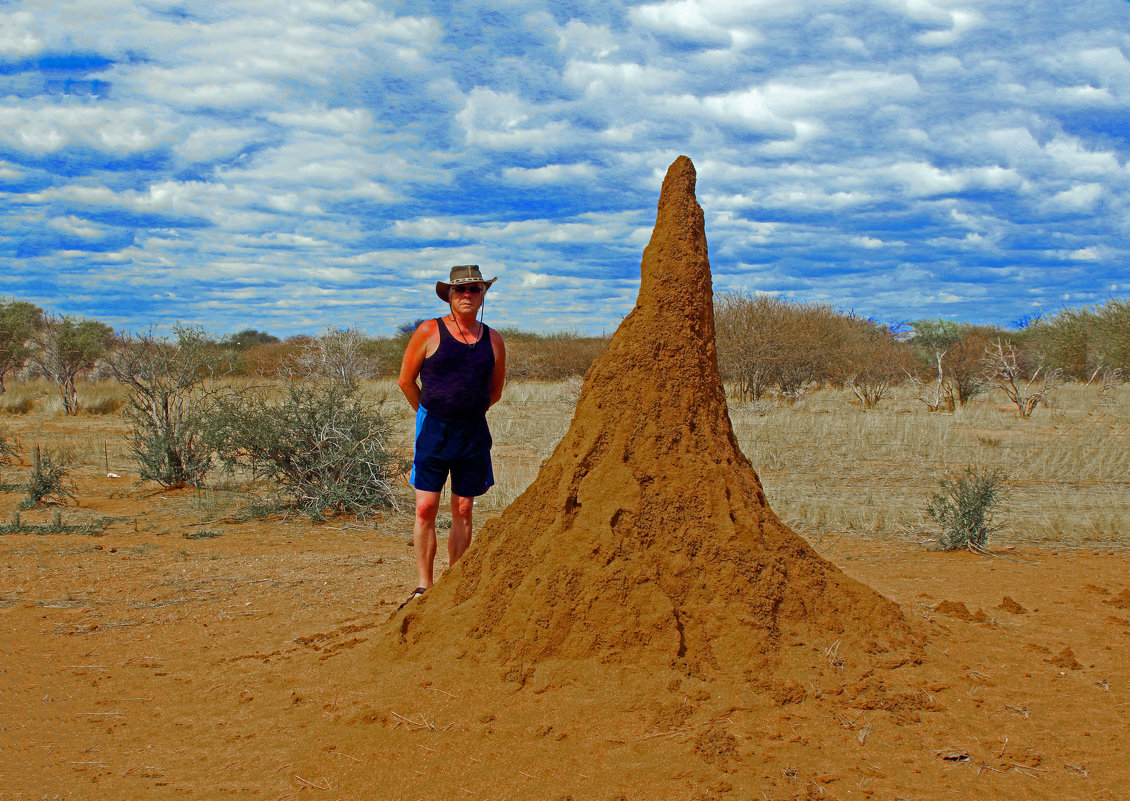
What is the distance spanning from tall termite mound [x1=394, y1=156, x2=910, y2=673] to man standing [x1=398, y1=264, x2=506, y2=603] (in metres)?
0.56

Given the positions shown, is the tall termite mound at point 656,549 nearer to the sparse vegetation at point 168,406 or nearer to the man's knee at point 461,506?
the man's knee at point 461,506

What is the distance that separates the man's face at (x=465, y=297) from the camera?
4129 mm

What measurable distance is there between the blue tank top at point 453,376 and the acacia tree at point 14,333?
24.6 metres

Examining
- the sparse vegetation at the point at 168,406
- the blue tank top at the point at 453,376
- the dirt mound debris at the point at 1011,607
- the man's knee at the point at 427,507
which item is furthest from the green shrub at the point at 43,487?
the dirt mound debris at the point at 1011,607

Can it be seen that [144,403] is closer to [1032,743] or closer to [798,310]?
[1032,743]

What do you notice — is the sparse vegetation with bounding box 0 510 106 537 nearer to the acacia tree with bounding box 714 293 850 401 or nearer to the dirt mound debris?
the dirt mound debris

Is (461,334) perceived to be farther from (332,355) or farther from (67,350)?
(67,350)

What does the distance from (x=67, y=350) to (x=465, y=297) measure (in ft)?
72.1

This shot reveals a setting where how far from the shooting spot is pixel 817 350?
77.4ft

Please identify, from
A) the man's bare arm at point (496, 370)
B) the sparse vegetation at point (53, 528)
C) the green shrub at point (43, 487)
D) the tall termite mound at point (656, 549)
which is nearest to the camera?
the tall termite mound at point (656, 549)

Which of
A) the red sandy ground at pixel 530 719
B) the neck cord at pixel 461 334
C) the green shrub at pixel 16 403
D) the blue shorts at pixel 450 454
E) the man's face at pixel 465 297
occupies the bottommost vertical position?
the red sandy ground at pixel 530 719

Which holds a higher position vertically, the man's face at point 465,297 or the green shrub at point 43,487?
the man's face at point 465,297

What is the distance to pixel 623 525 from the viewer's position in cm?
331

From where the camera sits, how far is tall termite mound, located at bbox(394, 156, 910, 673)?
3.13 metres
